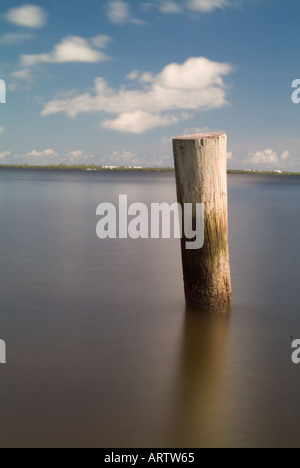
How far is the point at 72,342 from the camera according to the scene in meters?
6.16

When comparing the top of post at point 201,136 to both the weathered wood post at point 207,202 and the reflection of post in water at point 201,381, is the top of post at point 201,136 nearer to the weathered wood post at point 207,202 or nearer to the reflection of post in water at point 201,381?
the weathered wood post at point 207,202

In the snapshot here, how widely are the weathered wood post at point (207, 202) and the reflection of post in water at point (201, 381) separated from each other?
37 centimetres

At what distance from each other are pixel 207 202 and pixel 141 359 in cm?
208

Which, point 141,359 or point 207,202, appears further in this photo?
point 207,202

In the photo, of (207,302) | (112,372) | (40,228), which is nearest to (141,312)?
(207,302)

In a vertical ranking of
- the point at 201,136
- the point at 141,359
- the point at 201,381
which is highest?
the point at 201,136

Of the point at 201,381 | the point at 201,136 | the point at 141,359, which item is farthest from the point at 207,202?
the point at 201,381

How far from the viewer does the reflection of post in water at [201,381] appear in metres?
4.20

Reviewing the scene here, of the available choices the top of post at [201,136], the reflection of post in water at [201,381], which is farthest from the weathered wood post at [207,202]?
the reflection of post in water at [201,381]

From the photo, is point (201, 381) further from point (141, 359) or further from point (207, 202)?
point (207, 202)

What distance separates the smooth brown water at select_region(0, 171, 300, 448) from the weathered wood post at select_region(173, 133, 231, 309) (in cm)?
40

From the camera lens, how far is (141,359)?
5727mm
